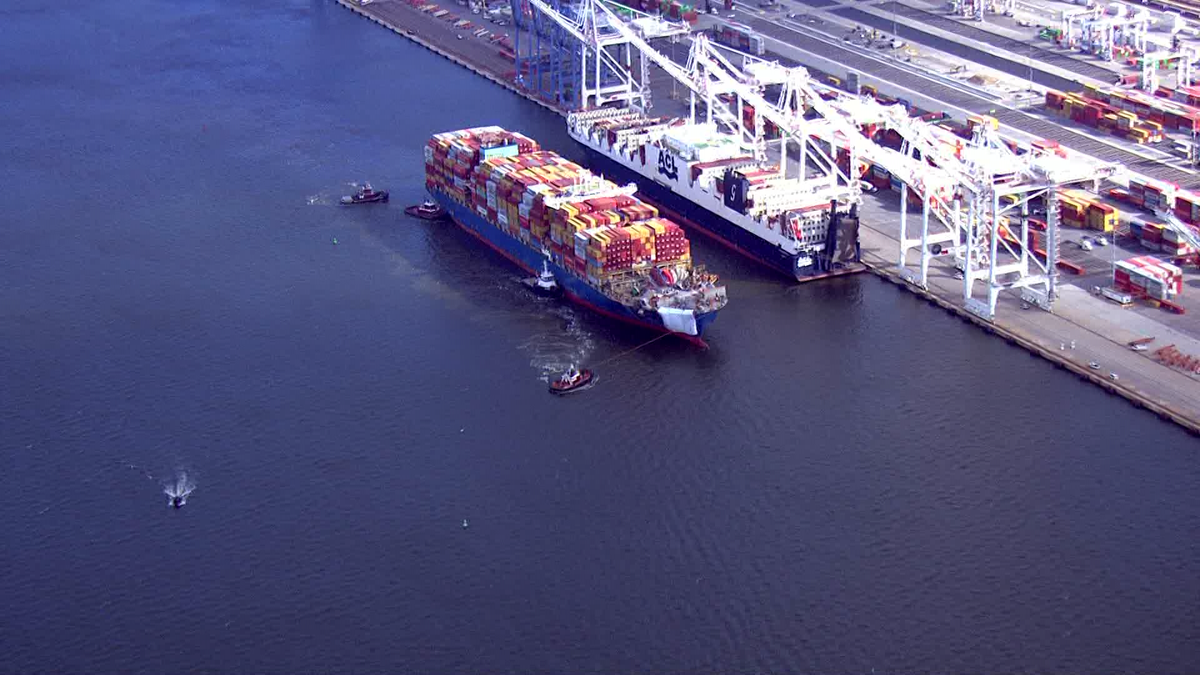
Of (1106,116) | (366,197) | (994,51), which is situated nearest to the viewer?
(366,197)

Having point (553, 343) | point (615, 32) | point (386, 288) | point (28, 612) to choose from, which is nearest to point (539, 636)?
point (28, 612)

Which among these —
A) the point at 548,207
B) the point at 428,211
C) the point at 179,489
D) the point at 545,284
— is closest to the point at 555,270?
the point at 545,284

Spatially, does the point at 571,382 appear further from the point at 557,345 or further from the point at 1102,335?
the point at 1102,335

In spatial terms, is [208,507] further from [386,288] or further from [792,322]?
[792,322]

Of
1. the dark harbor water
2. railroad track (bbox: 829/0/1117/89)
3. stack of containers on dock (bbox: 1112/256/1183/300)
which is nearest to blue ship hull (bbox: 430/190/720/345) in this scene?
the dark harbor water

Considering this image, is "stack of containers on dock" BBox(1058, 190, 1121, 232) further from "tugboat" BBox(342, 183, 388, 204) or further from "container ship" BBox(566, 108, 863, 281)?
"tugboat" BBox(342, 183, 388, 204)

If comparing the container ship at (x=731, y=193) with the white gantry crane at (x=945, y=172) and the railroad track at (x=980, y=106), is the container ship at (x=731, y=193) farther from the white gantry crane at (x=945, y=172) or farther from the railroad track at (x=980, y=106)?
the railroad track at (x=980, y=106)
